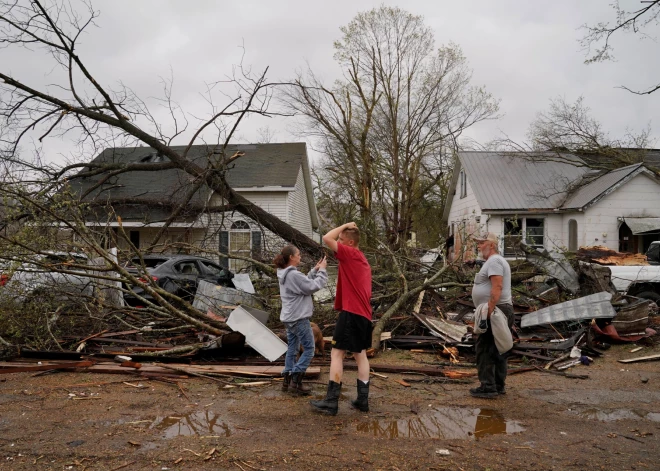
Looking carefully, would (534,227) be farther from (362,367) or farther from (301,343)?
(362,367)

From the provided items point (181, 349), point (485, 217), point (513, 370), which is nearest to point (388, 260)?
point (513, 370)

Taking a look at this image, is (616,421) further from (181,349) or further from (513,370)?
(181,349)

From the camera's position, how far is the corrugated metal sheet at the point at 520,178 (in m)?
21.3

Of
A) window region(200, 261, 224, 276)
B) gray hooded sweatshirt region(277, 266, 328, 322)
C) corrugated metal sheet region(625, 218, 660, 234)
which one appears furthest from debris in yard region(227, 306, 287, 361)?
corrugated metal sheet region(625, 218, 660, 234)

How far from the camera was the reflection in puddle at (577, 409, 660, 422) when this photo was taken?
4.63 metres

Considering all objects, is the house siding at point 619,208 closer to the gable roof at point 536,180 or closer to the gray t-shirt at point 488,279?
the gable roof at point 536,180

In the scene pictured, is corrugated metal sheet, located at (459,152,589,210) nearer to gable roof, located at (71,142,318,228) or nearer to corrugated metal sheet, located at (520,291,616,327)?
gable roof, located at (71,142,318,228)

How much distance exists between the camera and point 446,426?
4.39 metres

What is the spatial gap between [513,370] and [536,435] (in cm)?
233

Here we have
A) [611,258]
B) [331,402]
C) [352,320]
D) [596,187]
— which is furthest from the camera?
[596,187]

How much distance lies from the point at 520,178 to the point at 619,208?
4.33 meters

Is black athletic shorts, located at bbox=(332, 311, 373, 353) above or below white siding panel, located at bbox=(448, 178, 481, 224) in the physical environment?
below

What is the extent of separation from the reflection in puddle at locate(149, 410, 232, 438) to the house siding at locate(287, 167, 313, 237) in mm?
16651

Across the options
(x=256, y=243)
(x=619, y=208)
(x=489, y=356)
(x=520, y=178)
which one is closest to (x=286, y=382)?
(x=489, y=356)
